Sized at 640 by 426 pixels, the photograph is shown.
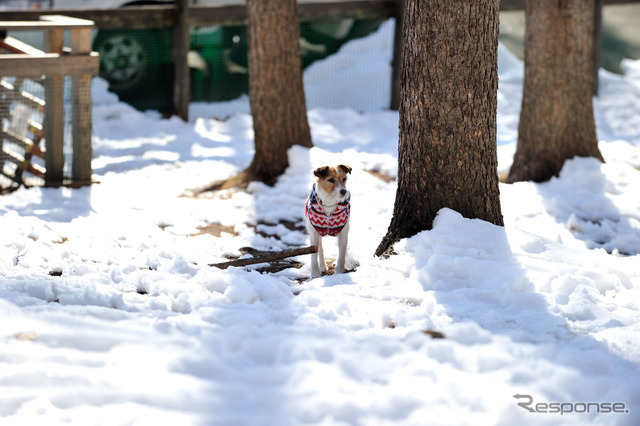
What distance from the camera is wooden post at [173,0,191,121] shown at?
486 inches

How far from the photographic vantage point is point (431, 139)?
5992mm

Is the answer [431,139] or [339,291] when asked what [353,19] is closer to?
[431,139]

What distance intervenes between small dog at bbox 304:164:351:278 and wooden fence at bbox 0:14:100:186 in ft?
11.4

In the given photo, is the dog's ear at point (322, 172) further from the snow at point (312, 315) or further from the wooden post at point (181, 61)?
the wooden post at point (181, 61)

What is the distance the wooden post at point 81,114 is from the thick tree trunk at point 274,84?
5.80ft

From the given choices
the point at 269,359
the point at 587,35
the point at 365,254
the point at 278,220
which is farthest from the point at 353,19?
the point at 269,359

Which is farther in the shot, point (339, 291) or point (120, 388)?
point (339, 291)

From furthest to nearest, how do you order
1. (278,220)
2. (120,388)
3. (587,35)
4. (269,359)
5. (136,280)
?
(587,35) < (278,220) < (136,280) < (269,359) < (120,388)

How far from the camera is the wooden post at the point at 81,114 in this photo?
8664 millimetres

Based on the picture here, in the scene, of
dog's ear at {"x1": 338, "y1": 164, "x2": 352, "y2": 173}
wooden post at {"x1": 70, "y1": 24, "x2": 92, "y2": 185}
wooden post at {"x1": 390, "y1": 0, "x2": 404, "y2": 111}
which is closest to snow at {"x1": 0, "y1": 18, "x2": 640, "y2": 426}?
wooden post at {"x1": 70, "y1": 24, "x2": 92, "y2": 185}

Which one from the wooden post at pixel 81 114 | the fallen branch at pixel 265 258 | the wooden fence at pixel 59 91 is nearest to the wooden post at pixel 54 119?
the wooden fence at pixel 59 91

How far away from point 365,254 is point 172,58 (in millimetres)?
7026

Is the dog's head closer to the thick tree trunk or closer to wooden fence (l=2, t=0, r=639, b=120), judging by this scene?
the thick tree trunk

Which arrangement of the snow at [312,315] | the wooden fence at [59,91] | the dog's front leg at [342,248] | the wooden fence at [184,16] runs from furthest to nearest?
the wooden fence at [184,16]
the wooden fence at [59,91]
the dog's front leg at [342,248]
the snow at [312,315]
